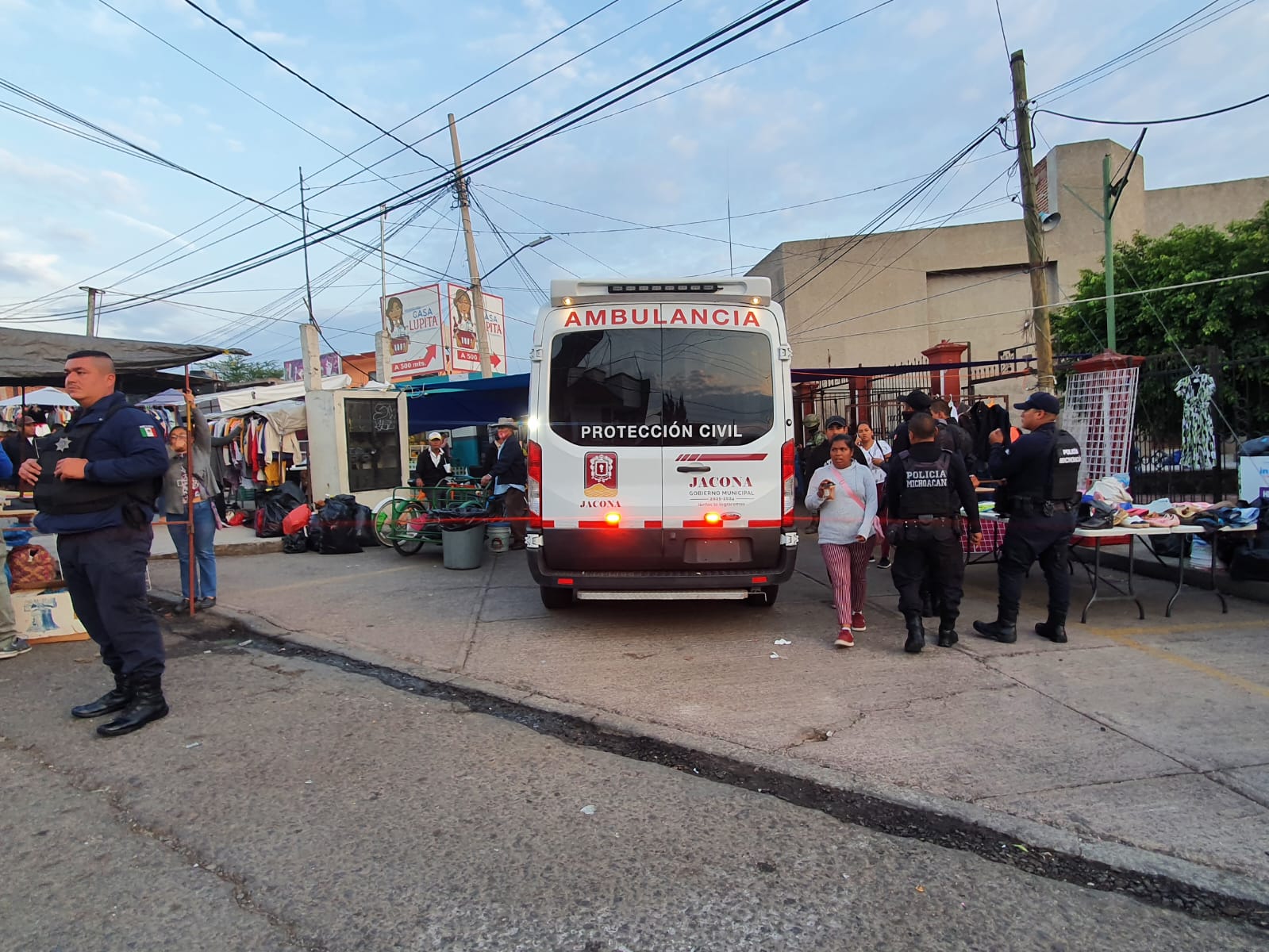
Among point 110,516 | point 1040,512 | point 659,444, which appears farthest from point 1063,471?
point 110,516

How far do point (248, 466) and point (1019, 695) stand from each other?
13082 mm

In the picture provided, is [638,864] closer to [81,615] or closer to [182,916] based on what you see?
[182,916]

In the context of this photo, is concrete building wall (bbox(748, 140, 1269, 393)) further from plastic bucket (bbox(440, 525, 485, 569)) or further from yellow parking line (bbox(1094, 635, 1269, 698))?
yellow parking line (bbox(1094, 635, 1269, 698))

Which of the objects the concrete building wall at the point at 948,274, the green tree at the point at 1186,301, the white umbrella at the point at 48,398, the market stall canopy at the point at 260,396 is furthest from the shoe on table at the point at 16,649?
the concrete building wall at the point at 948,274

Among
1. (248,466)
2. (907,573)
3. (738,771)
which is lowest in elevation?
(738,771)

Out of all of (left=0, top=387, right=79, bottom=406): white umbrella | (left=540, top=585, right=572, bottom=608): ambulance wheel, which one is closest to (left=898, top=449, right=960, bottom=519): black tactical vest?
(left=540, top=585, right=572, bottom=608): ambulance wheel

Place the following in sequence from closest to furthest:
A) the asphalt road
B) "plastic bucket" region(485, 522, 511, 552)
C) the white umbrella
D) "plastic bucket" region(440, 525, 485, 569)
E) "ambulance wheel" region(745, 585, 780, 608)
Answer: the asphalt road
"ambulance wheel" region(745, 585, 780, 608)
"plastic bucket" region(440, 525, 485, 569)
"plastic bucket" region(485, 522, 511, 552)
the white umbrella

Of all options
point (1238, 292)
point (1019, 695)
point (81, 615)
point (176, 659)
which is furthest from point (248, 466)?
point (1238, 292)

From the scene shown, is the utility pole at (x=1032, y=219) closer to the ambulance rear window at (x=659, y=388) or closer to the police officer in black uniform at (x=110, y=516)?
the ambulance rear window at (x=659, y=388)

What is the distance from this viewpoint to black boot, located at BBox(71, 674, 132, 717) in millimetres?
4211

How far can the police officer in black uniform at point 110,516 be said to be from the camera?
3963 millimetres

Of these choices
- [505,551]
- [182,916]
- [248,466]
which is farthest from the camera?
[248,466]

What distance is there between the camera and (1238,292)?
53.4ft

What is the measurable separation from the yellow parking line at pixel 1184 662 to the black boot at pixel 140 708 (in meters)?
6.35
